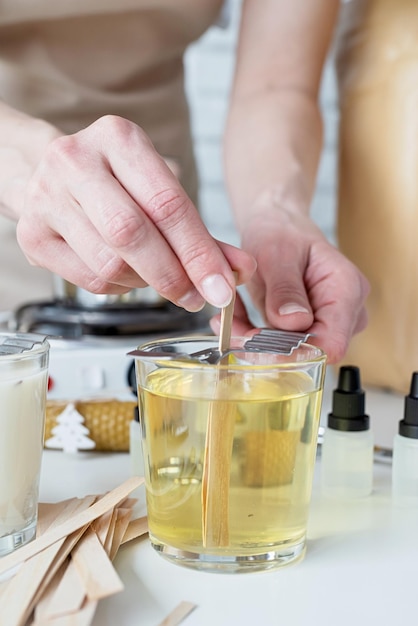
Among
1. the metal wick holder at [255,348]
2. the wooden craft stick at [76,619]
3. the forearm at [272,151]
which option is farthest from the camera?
the forearm at [272,151]

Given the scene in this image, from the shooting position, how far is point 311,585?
0.54 metres

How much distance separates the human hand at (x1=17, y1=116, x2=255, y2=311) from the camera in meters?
0.56

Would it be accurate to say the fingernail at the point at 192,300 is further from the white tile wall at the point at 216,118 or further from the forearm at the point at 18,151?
the white tile wall at the point at 216,118

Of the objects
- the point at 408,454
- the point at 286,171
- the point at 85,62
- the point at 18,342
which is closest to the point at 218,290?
the point at 18,342

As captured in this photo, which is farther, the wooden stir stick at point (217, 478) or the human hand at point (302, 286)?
the human hand at point (302, 286)

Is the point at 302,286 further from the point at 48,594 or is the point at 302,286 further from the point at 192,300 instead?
the point at 48,594

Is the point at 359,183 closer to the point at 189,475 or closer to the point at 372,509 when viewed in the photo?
the point at 372,509

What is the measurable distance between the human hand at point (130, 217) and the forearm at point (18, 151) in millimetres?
105

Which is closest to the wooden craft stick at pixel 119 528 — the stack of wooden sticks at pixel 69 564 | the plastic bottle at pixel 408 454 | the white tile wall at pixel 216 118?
the stack of wooden sticks at pixel 69 564

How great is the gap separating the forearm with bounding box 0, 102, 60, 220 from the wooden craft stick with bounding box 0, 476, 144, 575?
277 mm

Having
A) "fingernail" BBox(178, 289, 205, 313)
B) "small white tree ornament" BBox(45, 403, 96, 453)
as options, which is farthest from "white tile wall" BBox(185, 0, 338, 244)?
"fingernail" BBox(178, 289, 205, 313)

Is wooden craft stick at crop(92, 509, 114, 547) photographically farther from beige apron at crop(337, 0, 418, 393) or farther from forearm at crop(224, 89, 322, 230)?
beige apron at crop(337, 0, 418, 393)

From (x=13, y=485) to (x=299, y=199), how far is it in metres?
0.52

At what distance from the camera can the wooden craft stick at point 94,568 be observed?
471 mm
